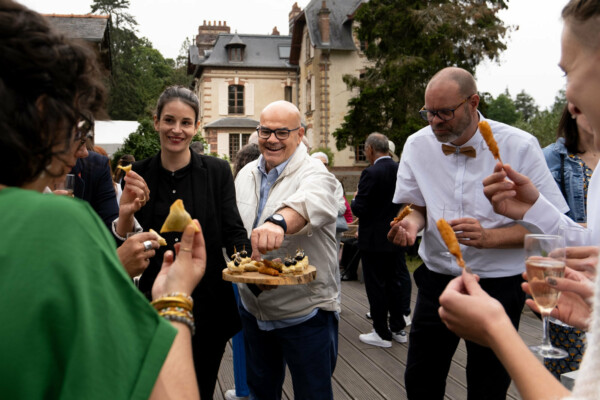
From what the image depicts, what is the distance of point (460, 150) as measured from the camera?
310 centimetres

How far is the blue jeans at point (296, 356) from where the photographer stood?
2.86 meters

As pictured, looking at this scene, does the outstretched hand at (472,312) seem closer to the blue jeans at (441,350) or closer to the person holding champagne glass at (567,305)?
the person holding champagne glass at (567,305)

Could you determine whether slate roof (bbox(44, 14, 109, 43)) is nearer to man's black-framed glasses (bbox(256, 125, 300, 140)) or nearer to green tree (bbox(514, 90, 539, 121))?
man's black-framed glasses (bbox(256, 125, 300, 140))

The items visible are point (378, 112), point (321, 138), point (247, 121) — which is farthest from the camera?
point (247, 121)

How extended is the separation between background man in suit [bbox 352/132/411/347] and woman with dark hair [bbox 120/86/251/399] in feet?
10.7

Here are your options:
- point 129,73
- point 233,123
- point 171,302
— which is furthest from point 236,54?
point 171,302

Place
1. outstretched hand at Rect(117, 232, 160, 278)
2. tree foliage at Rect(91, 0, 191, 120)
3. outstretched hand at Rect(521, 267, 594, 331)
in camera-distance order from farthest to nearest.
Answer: tree foliage at Rect(91, 0, 191, 120) → outstretched hand at Rect(117, 232, 160, 278) → outstretched hand at Rect(521, 267, 594, 331)

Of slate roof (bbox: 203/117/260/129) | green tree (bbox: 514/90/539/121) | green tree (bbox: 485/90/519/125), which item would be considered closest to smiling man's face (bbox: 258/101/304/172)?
slate roof (bbox: 203/117/260/129)

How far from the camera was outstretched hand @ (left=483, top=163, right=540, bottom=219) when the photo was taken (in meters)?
2.54

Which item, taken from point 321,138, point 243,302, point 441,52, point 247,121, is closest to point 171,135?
point 243,302

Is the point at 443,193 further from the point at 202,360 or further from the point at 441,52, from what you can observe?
the point at 441,52

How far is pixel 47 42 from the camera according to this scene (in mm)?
1046

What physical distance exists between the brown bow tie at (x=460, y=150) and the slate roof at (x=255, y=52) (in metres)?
36.8

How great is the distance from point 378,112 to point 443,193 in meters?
18.6
